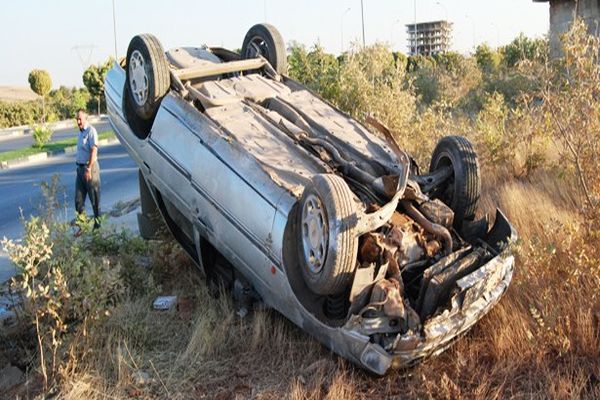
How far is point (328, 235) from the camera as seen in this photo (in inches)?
152

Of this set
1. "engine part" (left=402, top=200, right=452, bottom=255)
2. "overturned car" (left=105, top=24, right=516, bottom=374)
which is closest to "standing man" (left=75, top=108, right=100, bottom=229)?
"overturned car" (left=105, top=24, right=516, bottom=374)

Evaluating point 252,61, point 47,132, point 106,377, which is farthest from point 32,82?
point 106,377

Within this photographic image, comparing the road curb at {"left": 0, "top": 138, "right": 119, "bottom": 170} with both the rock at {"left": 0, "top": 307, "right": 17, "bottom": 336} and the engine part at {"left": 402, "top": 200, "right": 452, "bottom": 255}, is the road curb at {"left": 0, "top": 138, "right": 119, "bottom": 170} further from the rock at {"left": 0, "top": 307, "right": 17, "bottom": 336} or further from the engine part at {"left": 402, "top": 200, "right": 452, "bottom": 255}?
the engine part at {"left": 402, "top": 200, "right": 452, "bottom": 255}

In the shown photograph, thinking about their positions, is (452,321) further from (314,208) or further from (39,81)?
(39,81)

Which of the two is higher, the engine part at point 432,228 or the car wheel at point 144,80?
the car wheel at point 144,80

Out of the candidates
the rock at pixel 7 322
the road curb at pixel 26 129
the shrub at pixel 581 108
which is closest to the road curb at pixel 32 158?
the road curb at pixel 26 129

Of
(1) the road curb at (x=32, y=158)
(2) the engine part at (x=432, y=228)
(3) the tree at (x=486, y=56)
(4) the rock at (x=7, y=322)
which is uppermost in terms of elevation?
(3) the tree at (x=486, y=56)

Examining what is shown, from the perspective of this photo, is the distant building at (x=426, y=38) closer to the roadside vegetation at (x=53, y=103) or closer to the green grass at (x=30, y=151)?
the roadside vegetation at (x=53, y=103)

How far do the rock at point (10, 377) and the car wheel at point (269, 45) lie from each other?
148 inches

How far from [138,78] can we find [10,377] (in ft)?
8.87

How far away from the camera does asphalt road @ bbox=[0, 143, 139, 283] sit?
9.54 m

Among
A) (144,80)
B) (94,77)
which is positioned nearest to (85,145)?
(144,80)

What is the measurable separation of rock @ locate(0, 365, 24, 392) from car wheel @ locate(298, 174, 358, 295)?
213cm

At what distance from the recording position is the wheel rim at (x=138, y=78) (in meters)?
5.55
